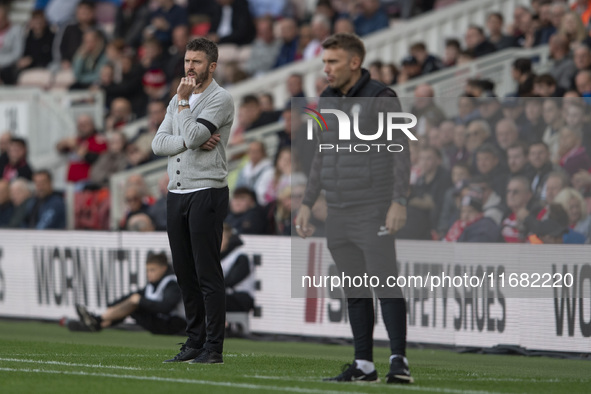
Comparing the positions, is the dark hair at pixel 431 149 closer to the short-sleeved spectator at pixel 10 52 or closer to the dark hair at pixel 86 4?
the dark hair at pixel 86 4

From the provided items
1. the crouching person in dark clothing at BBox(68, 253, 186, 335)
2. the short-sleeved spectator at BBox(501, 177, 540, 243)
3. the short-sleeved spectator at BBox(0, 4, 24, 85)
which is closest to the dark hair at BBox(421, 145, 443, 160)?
the short-sleeved spectator at BBox(501, 177, 540, 243)

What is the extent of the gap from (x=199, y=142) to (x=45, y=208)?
8.93 meters

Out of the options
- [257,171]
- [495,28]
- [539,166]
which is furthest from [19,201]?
[539,166]

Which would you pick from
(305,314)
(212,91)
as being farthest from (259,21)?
(212,91)

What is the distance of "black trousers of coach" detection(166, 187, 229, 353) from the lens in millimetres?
8773

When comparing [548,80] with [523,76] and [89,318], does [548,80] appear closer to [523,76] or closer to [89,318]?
[523,76]

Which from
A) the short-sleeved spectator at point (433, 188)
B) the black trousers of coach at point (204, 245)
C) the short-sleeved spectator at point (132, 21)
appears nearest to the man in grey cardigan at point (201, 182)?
the black trousers of coach at point (204, 245)

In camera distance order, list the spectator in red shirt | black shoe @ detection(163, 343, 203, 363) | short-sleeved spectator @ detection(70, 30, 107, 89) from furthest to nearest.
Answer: short-sleeved spectator @ detection(70, 30, 107, 89) < the spectator in red shirt < black shoe @ detection(163, 343, 203, 363)

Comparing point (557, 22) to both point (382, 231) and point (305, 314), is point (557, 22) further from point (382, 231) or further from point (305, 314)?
point (382, 231)

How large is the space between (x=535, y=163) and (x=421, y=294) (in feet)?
5.46

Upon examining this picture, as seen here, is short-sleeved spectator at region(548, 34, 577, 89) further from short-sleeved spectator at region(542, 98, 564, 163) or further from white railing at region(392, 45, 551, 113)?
short-sleeved spectator at region(542, 98, 564, 163)

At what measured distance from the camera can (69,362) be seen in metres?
9.05

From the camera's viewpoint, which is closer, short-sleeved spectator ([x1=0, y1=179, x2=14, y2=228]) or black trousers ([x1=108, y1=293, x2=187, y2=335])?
black trousers ([x1=108, y1=293, x2=187, y2=335])

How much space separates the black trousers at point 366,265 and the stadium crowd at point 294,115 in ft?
8.76
